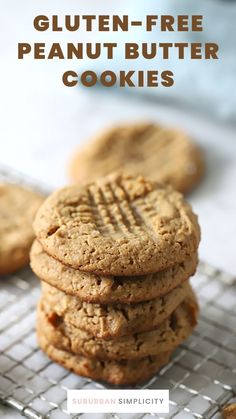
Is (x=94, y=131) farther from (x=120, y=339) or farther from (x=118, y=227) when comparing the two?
(x=120, y=339)

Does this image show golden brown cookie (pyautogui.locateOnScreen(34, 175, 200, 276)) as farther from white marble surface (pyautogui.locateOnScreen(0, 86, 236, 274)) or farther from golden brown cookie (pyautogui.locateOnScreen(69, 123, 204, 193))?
golden brown cookie (pyautogui.locateOnScreen(69, 123, 204, 193))

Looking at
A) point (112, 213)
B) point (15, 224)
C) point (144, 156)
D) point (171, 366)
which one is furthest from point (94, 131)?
point (171, 366)

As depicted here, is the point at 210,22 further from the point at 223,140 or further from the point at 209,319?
the point at 209,319

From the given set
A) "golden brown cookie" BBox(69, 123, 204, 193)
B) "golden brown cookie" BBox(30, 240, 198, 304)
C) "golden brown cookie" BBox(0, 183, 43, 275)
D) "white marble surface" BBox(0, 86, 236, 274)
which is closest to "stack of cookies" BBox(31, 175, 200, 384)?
"golden brown cookie" BBox(30, 240, 198, 304)

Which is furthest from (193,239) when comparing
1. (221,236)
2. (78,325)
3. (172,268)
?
(221,236)

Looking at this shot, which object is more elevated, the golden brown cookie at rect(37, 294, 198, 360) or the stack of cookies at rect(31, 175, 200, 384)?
the stack of cookies at rect(31, 175, 200, 384)

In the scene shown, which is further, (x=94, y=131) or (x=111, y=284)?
(x=94, y=131)

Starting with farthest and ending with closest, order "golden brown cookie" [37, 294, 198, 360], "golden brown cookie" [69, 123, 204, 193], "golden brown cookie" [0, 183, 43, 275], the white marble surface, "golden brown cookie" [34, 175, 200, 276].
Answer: "golden brown cookie" [69, 123, 204, 193], the white marble surface, "golden brown cookie" [0, 183, 43, 275], "golden brown cookie" [37, 294, 198, 360], "golden brown cookie" [34, 175, 200, 276]
